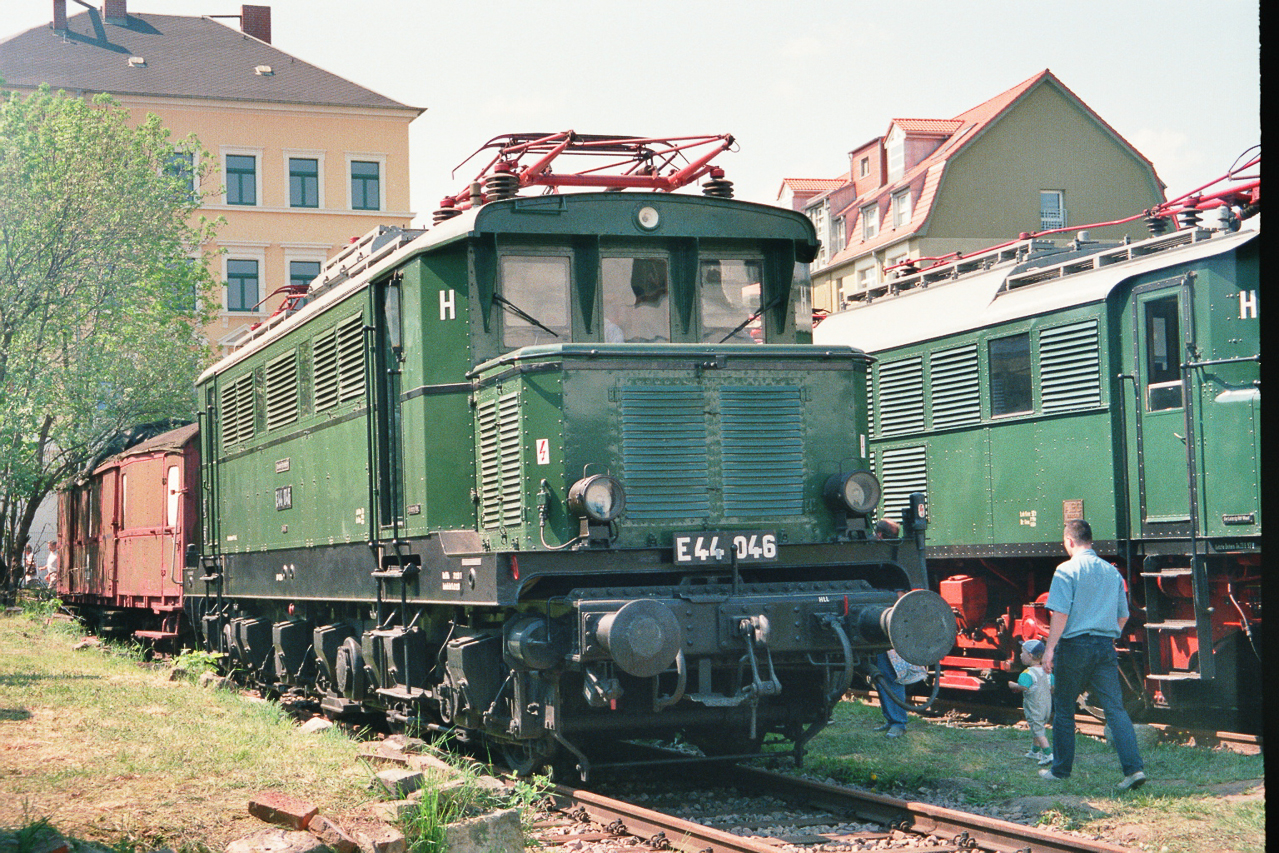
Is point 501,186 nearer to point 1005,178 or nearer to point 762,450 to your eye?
point 762,450

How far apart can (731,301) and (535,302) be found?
4.67 feet

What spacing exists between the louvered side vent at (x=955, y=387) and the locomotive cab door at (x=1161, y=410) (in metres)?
1.97

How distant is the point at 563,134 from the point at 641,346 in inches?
79.9

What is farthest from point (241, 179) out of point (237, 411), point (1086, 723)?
point (1086, 723)

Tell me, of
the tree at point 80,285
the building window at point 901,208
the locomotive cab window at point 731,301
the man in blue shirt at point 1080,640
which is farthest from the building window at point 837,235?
the man in blue shirt at point 1080,640

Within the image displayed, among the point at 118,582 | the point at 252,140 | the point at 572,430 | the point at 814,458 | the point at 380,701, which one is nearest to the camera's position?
the point at 572,430

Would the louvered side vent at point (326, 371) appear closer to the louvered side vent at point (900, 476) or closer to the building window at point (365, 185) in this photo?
the louvered side vent at point (900, 476)

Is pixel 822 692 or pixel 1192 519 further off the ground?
pixel 1192 519

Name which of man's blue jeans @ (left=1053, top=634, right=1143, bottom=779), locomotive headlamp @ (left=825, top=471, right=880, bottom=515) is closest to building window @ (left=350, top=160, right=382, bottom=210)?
locomotive headlamp @ (left=825, top=471, right=880, bottom=515)

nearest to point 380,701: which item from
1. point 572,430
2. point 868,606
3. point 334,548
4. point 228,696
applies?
point 334,548

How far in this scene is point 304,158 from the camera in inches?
1582

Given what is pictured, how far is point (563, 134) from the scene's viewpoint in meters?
9.83

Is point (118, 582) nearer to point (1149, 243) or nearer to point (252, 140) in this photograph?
point (1149, 243)

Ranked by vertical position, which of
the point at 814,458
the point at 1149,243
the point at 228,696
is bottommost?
the point at 228,696
